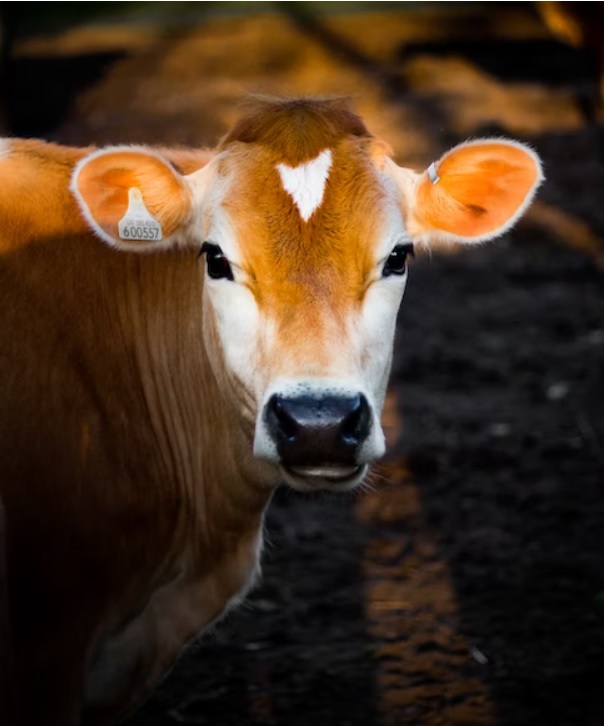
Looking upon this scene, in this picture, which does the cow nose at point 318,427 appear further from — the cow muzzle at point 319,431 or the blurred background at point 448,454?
the blurred background at point 448,454

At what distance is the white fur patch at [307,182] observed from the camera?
3.33 metres

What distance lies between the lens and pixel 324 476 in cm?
313

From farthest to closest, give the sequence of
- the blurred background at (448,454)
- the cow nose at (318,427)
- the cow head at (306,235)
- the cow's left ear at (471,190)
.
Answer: the blurred background at (448,454) < the cow's left ear at (471,190) < the cow head at (306,235) < the cow nose at (318,427)

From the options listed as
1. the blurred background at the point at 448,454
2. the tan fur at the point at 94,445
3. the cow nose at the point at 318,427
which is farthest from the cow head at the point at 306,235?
the blurred background at the point at 448,454

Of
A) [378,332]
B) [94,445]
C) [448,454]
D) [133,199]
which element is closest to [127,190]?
[133,199]

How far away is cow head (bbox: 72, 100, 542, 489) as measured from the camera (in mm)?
3084

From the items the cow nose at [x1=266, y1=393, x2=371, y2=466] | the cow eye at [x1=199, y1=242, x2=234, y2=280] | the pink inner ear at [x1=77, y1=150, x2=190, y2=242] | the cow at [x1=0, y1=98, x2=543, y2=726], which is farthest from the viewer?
the pink inner ear at [x1=77, y1=150, x2=190, y2=242]

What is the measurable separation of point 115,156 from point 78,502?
0.95m

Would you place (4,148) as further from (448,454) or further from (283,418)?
(448,454)

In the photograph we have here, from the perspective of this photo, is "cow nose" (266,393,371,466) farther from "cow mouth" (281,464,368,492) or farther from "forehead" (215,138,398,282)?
"forehead" (215,138,398,282)

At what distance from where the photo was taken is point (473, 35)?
14.8m

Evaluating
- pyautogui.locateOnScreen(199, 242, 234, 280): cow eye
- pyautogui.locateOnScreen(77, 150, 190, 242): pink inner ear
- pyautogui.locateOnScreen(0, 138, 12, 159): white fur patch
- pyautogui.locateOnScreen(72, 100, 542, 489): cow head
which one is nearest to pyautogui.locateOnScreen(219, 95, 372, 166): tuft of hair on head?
pyautogui.locateOnScreen(72, 100, 542, 489): cow head

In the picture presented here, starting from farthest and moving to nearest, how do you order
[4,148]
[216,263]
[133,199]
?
[4,148], [133,199], [216,263]

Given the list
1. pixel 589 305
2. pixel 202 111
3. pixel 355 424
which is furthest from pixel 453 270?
pixel 355 424
